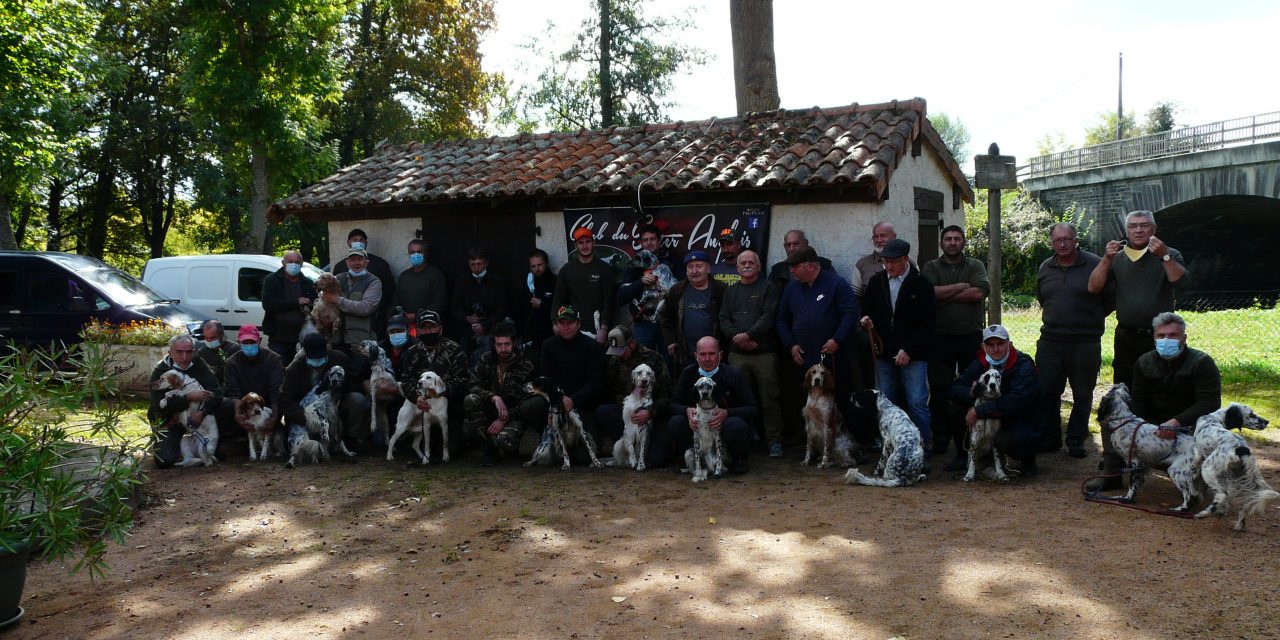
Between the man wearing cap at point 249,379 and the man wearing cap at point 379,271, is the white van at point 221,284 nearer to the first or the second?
the man wearing cap at point 379,271

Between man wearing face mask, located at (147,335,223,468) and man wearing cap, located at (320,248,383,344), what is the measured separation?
51.8 inches

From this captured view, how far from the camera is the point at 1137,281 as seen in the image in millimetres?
7203

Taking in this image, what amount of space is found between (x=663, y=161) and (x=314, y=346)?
418cm

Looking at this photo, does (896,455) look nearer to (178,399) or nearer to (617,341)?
(617,341)

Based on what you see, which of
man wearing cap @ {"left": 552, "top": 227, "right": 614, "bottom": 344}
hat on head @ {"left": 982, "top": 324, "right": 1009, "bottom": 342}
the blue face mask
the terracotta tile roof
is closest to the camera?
the blue face mask

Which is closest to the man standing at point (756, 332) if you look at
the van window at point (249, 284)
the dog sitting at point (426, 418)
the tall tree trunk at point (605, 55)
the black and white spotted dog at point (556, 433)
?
the black and white spotted dog at point (556, 433)

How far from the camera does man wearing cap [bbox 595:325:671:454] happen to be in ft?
25.9

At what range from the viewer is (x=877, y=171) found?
27.1ft

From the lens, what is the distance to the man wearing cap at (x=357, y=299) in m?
9.33

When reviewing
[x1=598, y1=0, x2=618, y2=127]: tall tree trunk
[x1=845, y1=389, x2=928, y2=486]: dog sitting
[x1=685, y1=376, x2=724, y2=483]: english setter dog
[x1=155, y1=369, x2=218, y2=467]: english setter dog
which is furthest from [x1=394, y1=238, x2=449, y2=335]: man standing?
[x1=598, y1=0, x2=618, y2=127]: tall tree trunk

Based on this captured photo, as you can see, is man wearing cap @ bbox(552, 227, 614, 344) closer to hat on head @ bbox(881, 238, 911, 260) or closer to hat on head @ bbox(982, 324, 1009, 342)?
hat on head @ bbox(881, 238, 911, 260)

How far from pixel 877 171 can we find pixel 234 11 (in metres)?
15.9

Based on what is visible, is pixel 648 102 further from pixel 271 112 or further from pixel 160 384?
pixel 160 384

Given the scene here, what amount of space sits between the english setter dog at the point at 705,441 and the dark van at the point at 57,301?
869 cm
